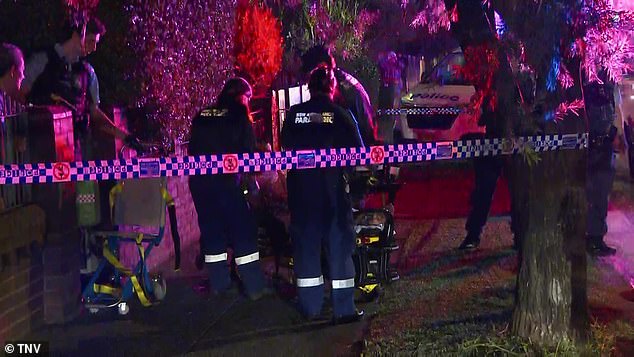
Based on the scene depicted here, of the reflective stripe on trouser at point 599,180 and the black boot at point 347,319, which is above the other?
the reflective stripe on trouser at point 599,180

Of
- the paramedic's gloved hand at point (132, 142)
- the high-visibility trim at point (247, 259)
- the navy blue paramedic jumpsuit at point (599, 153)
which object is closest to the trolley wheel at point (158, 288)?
the high-visibility trim at point (247, 259)

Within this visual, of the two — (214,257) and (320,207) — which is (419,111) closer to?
(214,257)

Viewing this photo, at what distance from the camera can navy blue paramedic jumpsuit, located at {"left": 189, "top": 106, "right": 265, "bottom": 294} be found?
256 inches

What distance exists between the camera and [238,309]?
6668 millimetres

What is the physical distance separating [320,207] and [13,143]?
2.37 metres

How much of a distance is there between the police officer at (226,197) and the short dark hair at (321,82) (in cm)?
80

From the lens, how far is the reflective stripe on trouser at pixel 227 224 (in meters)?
6.67

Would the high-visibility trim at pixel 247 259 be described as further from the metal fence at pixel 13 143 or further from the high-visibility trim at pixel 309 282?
the metal fence at pixel 13 143

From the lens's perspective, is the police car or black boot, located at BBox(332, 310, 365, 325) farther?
the police car

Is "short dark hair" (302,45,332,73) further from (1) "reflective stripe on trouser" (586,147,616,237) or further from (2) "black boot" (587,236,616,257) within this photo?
(2) "black boot" (587,236,616,257)

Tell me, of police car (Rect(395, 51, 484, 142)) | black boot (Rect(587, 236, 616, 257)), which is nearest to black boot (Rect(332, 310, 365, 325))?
black boot (Rect(587, 236, 616, 257))

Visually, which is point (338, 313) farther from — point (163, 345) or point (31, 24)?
point (31, 24)

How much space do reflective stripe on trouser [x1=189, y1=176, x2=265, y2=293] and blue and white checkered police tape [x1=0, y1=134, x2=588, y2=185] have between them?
560mm

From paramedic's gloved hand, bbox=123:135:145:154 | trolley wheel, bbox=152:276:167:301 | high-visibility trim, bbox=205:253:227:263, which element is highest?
paramedic's gloved hand, bbox=123:135:145:154
